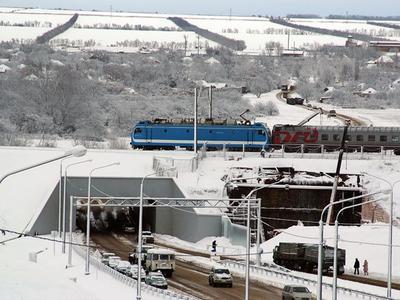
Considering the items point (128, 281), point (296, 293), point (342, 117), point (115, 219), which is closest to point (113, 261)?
point (128, 281)

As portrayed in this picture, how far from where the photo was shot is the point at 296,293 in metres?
44.0

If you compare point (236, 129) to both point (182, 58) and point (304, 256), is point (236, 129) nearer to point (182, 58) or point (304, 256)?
point (304, 256)

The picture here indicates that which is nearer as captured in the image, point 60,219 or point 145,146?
point 60,219

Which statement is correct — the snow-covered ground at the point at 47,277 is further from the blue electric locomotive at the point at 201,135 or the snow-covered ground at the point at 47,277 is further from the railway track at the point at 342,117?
the railway track at the point at 342,117

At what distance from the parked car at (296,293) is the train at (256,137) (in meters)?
45.0

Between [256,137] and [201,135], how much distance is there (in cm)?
409

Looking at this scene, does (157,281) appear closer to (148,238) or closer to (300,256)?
(300,256)

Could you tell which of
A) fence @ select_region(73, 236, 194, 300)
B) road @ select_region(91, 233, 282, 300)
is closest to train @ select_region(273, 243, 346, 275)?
road @ select_region(91, 233, 282, 300)

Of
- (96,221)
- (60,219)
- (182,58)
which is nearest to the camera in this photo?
(60,219)

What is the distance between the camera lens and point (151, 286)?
48.5 meters

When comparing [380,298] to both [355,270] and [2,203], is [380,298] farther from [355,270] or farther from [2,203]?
[2,203]

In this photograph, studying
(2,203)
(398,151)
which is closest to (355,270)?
(2,203)

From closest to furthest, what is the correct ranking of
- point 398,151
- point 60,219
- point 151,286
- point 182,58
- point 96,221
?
point 151,286, point 60,219, point 96,221, point 398,151, point 182,58

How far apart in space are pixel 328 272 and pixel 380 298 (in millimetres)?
9845
